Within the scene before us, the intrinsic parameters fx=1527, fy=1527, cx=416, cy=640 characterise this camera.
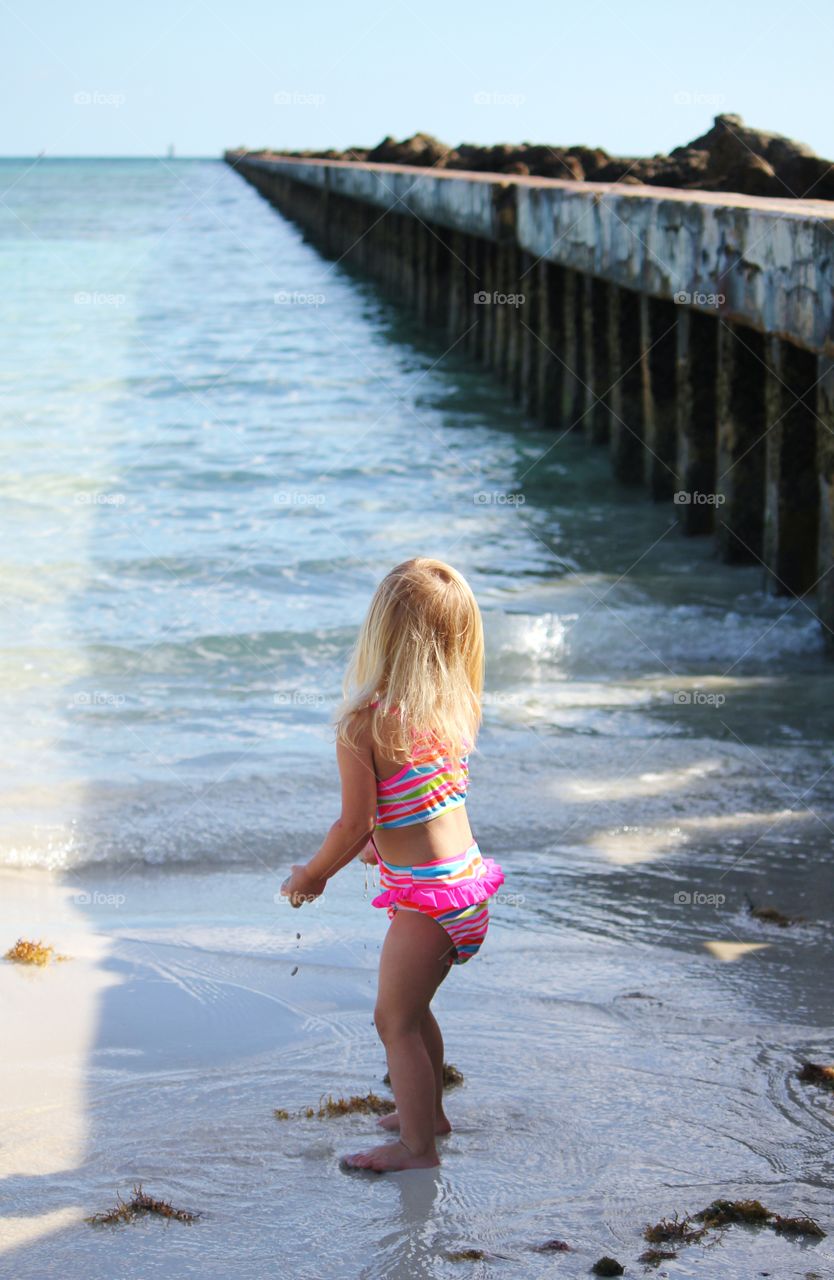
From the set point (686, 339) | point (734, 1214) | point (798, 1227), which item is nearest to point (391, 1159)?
point (734, 1214)

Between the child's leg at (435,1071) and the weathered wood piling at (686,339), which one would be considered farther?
the weathered wood piling at (686,339)

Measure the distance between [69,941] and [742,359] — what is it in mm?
6202

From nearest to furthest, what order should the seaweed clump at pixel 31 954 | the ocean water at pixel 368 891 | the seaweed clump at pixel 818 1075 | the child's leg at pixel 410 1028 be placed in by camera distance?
the ocean water at pixel 368 891 < the child's leg at pixel 410 1028 < the seaweed clump at pixel 818 1075 < the seaweed clump at pixel 31 954

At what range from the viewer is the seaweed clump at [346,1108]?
2984 mm

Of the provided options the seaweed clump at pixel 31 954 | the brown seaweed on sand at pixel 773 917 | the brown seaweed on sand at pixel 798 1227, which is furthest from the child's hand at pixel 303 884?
the brown seaweed on sand at pixel 773 917

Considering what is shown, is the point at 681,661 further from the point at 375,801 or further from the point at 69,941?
the point at 375,801

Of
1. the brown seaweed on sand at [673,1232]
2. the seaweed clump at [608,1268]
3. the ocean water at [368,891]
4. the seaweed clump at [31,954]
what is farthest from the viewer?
the seaweed clump at [31,954]

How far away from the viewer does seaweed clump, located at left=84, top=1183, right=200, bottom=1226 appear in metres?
2.54

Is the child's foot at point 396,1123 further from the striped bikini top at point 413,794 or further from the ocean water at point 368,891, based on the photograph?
the striped bikini top at point 413,794

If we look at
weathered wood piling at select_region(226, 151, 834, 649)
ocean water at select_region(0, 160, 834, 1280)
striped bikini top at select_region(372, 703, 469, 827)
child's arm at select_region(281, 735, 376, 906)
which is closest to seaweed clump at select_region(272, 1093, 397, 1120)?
ocean water at select_region(0, 160, 834, 1280)

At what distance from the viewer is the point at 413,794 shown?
283 centimetres

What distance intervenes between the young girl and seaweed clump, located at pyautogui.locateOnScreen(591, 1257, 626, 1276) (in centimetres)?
47

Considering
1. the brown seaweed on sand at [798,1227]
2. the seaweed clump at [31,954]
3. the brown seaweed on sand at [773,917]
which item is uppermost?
the brown seaweed on sand at [798,1227]

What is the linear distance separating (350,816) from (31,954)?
140 centimetres
